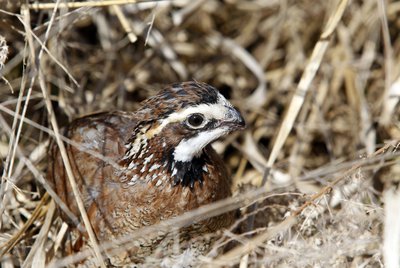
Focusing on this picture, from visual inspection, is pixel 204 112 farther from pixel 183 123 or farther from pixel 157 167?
pixel 157 167

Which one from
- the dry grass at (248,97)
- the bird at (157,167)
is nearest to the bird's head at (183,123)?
the bird at (157,167)

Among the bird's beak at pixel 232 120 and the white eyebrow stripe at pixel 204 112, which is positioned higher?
the white eyebrow stripe at pixel 204 112

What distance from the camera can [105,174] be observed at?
3426 millimetres

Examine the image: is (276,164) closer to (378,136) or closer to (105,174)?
(378,136)

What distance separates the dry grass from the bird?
97 mm

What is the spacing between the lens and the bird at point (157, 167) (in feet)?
10.2

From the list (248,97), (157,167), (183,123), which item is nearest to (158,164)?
(157,167)

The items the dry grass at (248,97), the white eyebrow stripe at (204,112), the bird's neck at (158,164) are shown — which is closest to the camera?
the white eyebrow stripe at (204,112)

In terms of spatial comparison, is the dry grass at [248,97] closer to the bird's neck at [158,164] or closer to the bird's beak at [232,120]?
the bird's neck at [158,164]

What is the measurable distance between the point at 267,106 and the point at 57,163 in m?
1.87

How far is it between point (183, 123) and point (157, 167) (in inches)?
10.5

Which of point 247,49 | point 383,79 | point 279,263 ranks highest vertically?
point 247,49

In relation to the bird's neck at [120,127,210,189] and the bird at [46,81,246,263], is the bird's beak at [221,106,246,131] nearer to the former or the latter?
the bird at [46,81,246,263]

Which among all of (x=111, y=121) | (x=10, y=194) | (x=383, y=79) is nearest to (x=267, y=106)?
(x=383, y=79)
